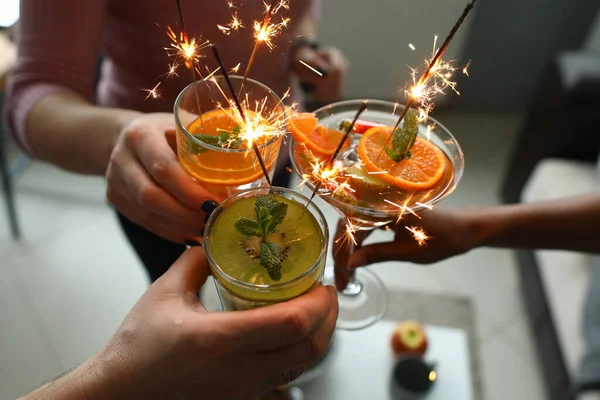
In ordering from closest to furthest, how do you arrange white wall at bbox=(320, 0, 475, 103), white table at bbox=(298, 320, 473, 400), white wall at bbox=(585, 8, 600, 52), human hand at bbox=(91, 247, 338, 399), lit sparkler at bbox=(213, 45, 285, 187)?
human hand at bbox=(91, 247, 338, 399)
lit sparkler at bbox=(213, 45, 285, 187)
white table at bbox=(298, 320, 473, 400)
white wall at bbox=(320, 0, 475, 103)
white wall at bbox=(585, 8, 600, 52)

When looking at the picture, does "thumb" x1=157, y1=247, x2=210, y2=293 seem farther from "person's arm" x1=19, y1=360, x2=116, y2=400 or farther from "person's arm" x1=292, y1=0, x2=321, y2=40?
A: "person's arm" x1=292, y1=0, x2=321, y2=40

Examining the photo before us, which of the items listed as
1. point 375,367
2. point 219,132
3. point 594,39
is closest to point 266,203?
point 219,132

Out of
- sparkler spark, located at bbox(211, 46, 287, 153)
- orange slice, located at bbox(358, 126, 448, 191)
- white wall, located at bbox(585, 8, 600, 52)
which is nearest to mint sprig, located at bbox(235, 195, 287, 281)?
sparkler spark, located at bbox(211, 46, 287, 153)

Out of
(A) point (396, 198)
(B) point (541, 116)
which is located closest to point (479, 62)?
(B) point (541, 116)

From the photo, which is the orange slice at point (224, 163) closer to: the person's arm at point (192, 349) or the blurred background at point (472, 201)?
the person's arm at point (192, 349)

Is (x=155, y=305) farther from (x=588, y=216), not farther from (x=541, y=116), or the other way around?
(x=541, y=116)

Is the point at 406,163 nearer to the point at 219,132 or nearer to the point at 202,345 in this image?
the point at 219,132

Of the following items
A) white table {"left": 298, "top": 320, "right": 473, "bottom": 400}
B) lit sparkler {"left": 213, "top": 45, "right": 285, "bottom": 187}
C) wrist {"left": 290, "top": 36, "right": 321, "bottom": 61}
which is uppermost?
wrist {"left": 290, "top": 36, "right": 321, "bottom": 61}
